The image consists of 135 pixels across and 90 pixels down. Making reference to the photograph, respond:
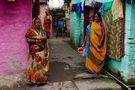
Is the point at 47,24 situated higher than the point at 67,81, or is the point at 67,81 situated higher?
the point at 47,24

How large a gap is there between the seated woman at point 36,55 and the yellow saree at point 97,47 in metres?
1.69

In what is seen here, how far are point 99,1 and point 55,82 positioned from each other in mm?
3520

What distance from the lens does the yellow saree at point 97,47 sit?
9.16 metres

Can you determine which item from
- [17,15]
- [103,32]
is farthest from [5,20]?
[103,32]

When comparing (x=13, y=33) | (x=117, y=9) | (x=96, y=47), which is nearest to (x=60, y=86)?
(x=96, y=47)

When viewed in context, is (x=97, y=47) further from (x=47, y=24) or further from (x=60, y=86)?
(x=47, y=24)

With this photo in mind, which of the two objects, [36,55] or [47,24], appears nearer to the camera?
[36,55]

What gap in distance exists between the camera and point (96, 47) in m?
9.13

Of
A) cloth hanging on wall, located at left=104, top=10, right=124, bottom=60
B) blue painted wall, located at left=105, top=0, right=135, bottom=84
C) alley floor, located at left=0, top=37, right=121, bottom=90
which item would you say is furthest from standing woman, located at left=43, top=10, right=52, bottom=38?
blue painted wall, located at left=105, top=0, right=135, bottom=84

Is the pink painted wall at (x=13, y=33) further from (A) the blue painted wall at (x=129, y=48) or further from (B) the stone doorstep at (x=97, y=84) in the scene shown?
(A) the blue painted wall at (x=129, y=48)

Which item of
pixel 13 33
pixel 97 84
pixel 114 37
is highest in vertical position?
pixel 13 33

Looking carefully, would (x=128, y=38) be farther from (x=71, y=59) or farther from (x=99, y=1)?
(x=71, y=59)

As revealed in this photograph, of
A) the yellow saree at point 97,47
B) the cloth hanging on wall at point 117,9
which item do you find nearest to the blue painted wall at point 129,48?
the cloth hanging on wall at point 117,9

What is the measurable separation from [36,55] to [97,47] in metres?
2.05
